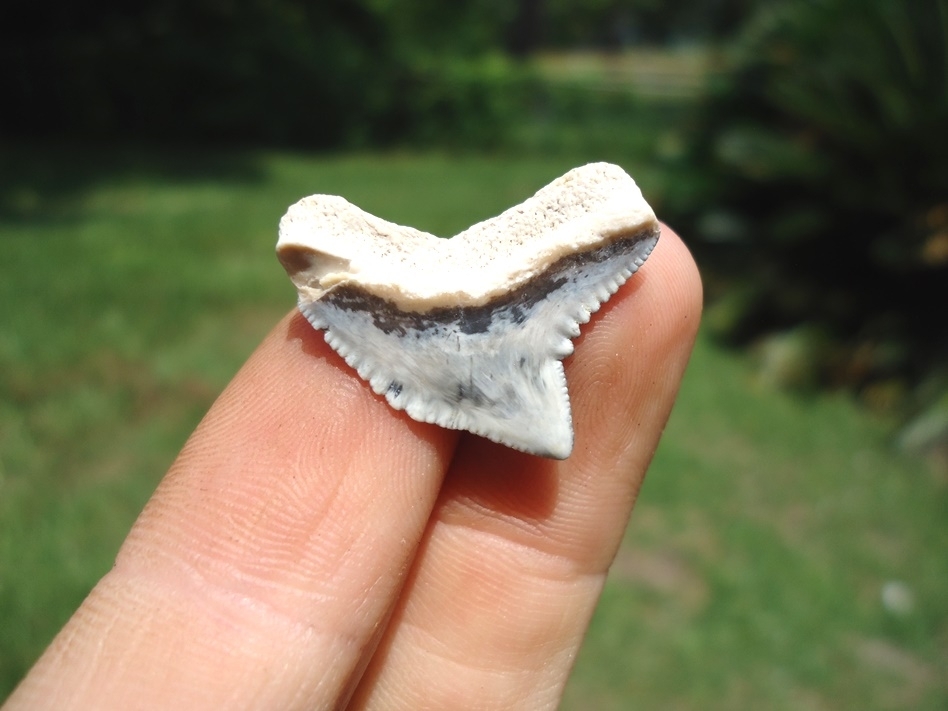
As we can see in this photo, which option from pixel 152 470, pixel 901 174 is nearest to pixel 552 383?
pixel 152 470

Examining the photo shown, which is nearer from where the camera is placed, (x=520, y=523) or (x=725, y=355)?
(x=520, y=523)

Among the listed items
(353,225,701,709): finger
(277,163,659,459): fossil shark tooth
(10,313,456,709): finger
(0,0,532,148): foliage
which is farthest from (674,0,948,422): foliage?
(0,0,532,148): foliage

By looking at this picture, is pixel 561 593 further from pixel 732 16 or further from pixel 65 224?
pixel 732 16

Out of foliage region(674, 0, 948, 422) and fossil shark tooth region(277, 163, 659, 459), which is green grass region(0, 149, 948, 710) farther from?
fossil shark tooth region(277, 163, 659, 459)

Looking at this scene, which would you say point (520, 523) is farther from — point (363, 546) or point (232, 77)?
point (232, 77)

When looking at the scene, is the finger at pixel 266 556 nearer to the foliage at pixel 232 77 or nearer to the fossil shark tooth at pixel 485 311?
the fossil shark tooth at pixel 485 311

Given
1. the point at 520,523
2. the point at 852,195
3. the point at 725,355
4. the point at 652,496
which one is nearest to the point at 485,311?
the point at 520,523

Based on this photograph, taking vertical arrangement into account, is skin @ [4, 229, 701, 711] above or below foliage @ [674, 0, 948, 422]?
below
